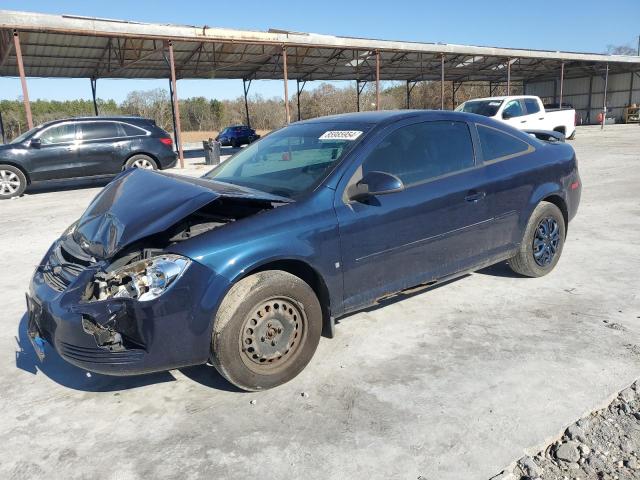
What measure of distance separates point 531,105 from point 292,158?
1538cm

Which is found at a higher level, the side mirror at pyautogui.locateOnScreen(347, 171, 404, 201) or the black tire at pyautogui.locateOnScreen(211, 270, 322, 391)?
the side mirror at pyautogui.locateOnScreen(347, 171, 404, 201)

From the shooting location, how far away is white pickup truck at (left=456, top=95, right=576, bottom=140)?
15.7 metres

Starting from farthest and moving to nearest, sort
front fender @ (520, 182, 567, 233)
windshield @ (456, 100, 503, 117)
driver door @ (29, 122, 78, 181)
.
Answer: windshield @ (456, 100, 503, 117) < driver door @ (29, 122, 78, 181) < front fender @ (520, 182, 567, 233)

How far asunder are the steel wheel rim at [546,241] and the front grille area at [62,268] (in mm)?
3745

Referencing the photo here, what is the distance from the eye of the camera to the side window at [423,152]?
11.6ft

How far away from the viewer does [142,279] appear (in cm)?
267

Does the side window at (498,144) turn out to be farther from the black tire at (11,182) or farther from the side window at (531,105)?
the side window at (531,105)

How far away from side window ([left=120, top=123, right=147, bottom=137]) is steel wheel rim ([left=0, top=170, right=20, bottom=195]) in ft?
8.52

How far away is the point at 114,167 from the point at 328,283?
10.5 metres

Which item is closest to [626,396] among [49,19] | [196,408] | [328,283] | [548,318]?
[548,318]

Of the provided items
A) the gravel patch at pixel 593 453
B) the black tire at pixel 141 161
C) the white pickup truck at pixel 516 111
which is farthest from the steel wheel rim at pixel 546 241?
the white pickup truck at pixel 516 111

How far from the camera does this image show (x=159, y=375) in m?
3.25

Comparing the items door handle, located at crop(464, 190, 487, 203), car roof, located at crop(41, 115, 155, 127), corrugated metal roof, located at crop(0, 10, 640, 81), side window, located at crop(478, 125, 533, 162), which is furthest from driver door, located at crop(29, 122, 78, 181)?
Answer: door handle, located at crop(464, 190, 487, 203)

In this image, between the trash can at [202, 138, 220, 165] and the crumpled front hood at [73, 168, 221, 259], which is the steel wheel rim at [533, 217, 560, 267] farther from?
the trash can at [202, 138, 220, 165]
